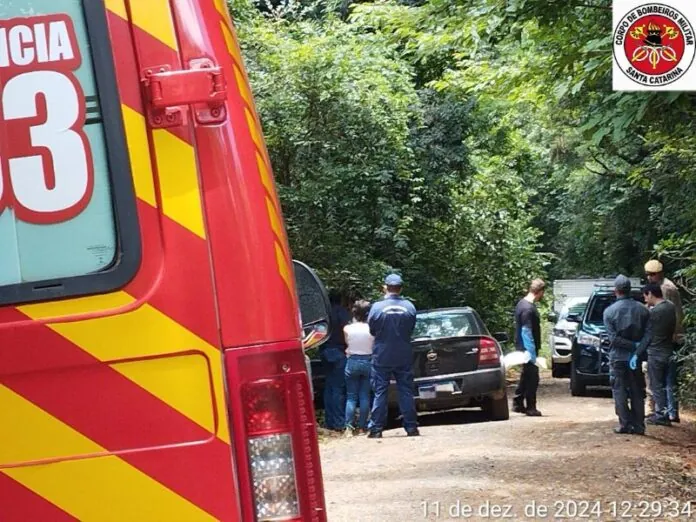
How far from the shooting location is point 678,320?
11664mm

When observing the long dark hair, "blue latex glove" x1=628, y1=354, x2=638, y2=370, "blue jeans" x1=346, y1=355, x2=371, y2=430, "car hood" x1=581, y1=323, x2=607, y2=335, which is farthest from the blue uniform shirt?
"car hood" x1=581, y1=323, x2=607, y2=335

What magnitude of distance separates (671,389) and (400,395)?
3.20m

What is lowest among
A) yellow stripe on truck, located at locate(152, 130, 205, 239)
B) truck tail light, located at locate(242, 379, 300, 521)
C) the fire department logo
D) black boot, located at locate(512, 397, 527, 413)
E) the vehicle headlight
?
→ black boot, located at locate(512, 397, 527, 413)

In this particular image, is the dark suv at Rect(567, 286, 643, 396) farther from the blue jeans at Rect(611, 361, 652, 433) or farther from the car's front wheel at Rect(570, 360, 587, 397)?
the blue jeans at Rect(611, 361, 652, 433)

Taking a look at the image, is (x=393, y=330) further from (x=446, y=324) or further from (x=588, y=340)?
(x=588, y=340)

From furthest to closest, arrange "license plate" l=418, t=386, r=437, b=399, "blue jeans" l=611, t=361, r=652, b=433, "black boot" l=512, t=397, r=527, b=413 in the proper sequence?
1. "black boot" l=512, t=397, r=527, b=413
2. "license plate" l=418, t=386, r=437, b=399
3. "blue jeans" l=611, t=361, r=652, b=433

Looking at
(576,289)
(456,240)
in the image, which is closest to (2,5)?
(456,240)

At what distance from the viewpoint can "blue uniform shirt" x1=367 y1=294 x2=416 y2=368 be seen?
36.3 ft

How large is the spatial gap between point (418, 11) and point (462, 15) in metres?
1.28

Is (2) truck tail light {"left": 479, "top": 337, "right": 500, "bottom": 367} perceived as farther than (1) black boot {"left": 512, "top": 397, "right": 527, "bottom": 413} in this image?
No

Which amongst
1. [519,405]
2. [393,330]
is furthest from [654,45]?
[519,405]

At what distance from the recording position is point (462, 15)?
8422mm

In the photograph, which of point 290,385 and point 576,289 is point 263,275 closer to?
point 290,385

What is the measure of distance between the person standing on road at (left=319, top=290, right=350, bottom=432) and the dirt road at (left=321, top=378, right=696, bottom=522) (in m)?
1.03
